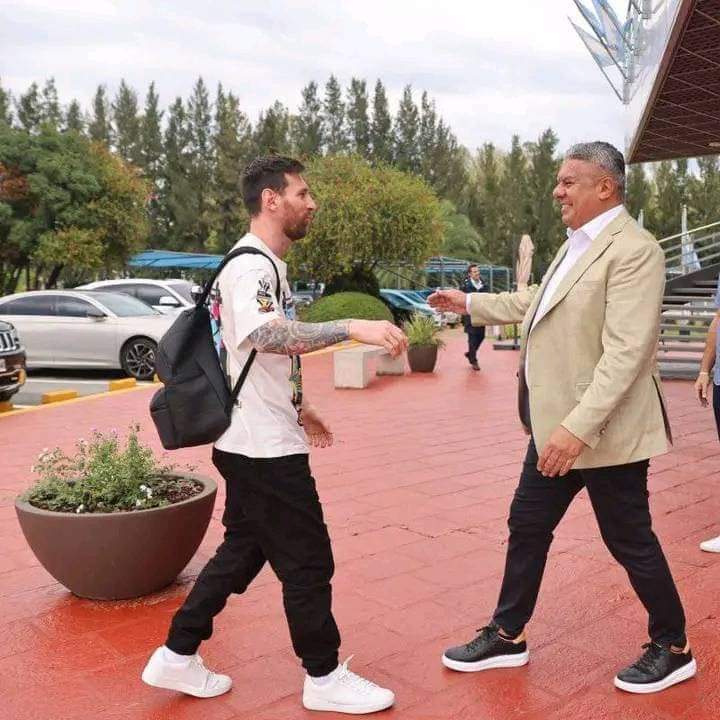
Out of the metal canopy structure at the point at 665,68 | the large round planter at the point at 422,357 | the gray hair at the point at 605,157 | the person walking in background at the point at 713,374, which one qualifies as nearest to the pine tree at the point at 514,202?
the metal canopy structure at the point at 665,68

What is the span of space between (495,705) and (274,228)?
1765 mm

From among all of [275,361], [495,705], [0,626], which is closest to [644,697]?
[495,705]

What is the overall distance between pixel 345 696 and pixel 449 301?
4.99ft

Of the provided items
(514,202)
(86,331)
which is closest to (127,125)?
(514,202)

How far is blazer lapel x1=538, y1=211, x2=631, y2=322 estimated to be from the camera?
2.84 metres

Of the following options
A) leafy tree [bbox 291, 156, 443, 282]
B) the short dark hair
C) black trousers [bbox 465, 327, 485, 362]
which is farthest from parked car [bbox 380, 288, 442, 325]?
the short dark hair

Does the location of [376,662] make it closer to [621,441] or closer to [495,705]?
[495,705]

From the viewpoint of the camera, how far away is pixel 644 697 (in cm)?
296

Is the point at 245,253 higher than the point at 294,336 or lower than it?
higher

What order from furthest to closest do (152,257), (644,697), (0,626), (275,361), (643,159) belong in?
(152,257) → (643,159) → (0,626) → (644,697) → (275,361)

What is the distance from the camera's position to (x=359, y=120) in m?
52.3

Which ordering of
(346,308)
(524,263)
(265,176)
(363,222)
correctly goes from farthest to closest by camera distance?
1. (363,222)
2. (346,308)
3. (524,263)
4. (265,176)

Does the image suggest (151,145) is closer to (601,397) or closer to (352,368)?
(352,368)

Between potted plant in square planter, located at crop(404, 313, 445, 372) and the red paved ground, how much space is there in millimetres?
6458
